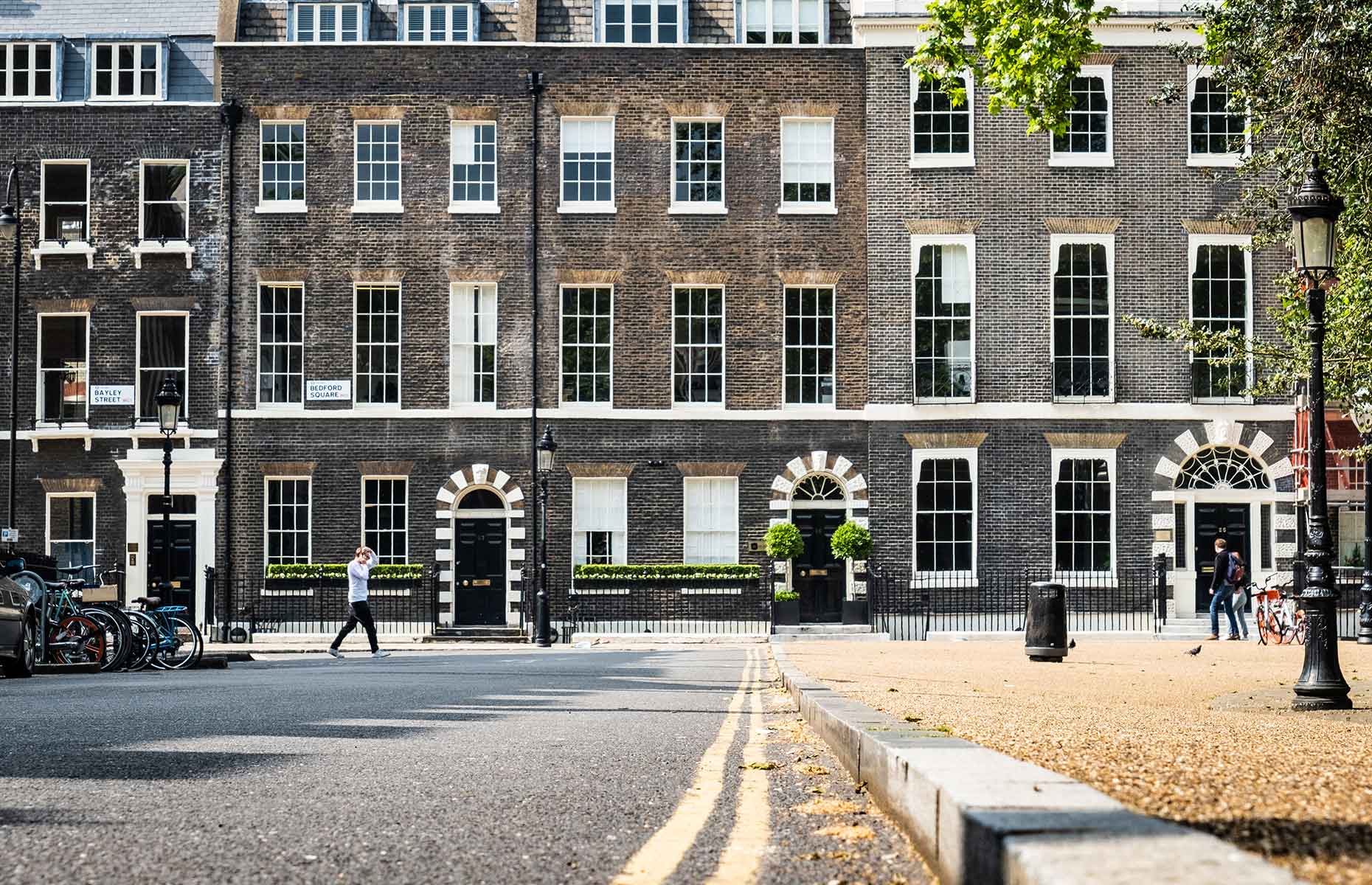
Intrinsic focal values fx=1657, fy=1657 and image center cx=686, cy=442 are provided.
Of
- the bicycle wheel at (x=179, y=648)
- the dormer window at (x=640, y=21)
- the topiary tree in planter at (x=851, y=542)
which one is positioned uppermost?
the dormer window at (x=640, y=21)

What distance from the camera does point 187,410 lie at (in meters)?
34.5

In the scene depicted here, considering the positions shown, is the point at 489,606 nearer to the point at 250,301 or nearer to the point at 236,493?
the point at 236,493

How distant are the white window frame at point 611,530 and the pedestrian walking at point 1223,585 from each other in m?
11.9

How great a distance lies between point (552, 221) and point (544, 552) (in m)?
7.40

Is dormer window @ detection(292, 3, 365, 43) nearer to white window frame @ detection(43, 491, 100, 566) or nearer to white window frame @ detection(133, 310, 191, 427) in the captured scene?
white window frame @ detection(133, 310, 191, 427)

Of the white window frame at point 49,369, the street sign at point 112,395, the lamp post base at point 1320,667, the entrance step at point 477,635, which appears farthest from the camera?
the white window frame at point 49,369

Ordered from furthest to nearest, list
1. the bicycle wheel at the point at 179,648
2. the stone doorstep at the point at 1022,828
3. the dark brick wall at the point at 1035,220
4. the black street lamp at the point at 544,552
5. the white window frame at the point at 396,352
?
the white window frame at the point at 396,352 → the dark brick wall at the point at 1035,220 → the black street lamp at the point at 544,552 → the bicycle wheel at the point at 179,648 → the stone doorstep at the point at 1022,828

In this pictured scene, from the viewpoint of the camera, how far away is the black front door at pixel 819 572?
33.3m

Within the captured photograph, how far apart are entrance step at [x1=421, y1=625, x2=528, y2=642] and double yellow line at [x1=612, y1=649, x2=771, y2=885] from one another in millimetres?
21982

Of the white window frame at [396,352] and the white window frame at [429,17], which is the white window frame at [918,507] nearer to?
the white window frame at [396,352]

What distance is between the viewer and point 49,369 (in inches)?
1373

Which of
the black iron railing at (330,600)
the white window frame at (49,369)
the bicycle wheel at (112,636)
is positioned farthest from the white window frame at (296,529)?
the bicycle wheel at (112,636)

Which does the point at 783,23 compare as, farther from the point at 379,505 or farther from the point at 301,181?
the point at 379,505

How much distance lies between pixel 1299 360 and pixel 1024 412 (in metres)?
17.5
